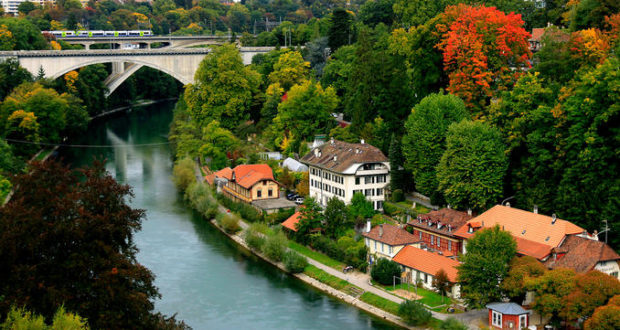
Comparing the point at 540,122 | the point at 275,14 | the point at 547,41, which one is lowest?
the point at 540,122

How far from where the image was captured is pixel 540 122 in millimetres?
27000

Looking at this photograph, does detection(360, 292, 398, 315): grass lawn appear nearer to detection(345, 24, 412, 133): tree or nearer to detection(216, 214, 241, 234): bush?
detection(216, 214, 241, 234): bush

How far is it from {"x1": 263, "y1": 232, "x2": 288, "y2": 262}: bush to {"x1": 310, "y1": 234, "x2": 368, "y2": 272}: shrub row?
1.25 metres

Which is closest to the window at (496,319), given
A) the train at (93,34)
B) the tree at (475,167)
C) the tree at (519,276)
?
the tree at (519,276)

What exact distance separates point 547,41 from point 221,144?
18.5 m

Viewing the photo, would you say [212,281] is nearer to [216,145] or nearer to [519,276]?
[519,276]

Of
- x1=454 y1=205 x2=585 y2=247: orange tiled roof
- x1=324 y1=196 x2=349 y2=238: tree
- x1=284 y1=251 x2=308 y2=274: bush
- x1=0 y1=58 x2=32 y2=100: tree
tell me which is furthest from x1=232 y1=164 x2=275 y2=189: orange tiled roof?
x1=0 y1=58 x2=32 y2=100: tree

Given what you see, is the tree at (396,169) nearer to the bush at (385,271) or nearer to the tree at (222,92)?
the bush at (385,271)

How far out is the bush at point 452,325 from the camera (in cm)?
2128

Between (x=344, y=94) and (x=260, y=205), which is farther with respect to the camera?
(x=344, y=94)

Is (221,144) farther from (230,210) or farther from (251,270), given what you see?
(251,270)

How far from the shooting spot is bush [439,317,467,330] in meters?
21.3

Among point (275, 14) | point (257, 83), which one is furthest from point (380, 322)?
point (275, 14)

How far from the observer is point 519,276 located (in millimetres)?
22047
